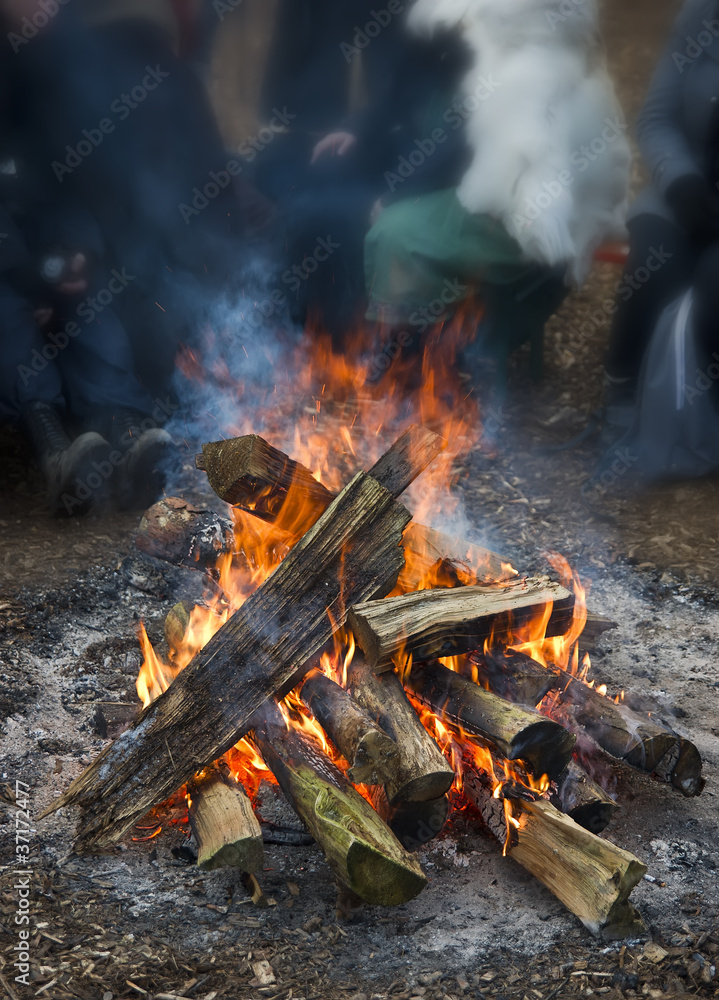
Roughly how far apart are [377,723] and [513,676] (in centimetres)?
44

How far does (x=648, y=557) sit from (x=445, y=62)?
275 cm

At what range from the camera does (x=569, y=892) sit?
186 cm

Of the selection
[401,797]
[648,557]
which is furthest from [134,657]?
[648,557]

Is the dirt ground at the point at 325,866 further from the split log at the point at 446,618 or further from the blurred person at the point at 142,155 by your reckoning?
the blurred person at the point at 142,155

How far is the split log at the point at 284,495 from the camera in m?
2.43

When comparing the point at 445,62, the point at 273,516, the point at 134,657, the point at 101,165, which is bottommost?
the point at 134,657

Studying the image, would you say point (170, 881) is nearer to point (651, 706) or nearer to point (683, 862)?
point (683, 862)

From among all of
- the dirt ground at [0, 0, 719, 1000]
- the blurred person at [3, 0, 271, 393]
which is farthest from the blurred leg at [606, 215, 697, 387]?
the blurred person at [3, 0, 271, 393]

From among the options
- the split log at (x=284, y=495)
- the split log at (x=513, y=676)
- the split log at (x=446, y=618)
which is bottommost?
the split log at (x=513, y=676)

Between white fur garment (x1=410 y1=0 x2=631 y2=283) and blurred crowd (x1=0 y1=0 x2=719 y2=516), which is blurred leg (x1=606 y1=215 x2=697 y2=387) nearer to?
blurred crowd (x1=0 y1=0 x2=719 y2=516)

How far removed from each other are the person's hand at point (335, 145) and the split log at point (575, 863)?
3.83 metres

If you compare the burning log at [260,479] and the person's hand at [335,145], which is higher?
the person's hand at [335,145]

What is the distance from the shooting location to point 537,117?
3.76m

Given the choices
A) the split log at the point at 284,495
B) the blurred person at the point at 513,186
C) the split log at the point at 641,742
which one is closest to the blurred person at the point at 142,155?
the blurred person at the point at 513,186
